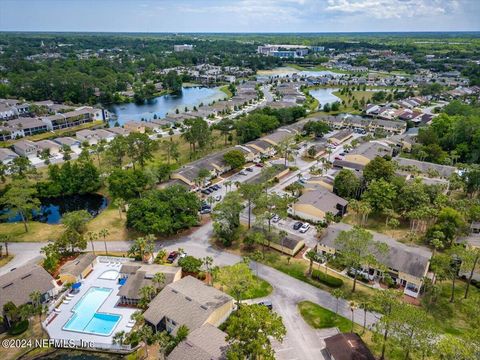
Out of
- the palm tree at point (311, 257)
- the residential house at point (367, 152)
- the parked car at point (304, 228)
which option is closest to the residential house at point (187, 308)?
the palm tree at point (311, 257)

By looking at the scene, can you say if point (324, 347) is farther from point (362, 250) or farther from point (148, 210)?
point (148, 210)

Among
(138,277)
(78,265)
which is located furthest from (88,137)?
(138,277)

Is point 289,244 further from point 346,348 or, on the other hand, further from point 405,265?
point 346,348

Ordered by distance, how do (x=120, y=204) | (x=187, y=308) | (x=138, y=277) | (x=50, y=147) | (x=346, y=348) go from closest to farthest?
(x=346, y=348) → (x=187, y=308) → (x=138, y=277) → (x=120, y=204) → (x=50, y=147)

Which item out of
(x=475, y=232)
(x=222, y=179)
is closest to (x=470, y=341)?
(x=475, y=232)

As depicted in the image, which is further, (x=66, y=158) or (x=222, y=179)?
(x=66, y=158)

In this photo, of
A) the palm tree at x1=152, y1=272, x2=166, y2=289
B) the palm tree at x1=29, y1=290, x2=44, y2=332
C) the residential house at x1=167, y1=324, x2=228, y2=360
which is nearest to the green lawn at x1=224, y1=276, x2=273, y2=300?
the palm tree at x1=152, y1=272, x2=166, y2=289
